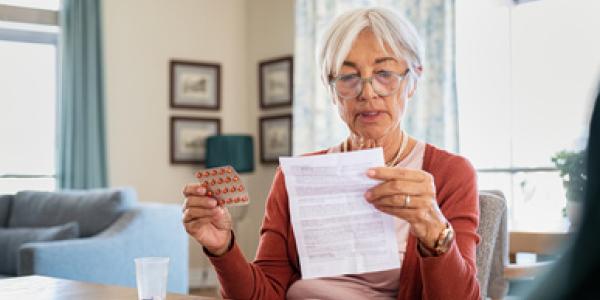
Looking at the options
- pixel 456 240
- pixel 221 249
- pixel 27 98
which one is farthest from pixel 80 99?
pixel 456 240

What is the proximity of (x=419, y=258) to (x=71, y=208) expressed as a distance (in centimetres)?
381

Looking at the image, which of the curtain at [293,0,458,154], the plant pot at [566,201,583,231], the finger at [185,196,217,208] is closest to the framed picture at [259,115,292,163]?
the curtain at [293,0,458,154]

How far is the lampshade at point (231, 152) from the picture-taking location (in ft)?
21.1

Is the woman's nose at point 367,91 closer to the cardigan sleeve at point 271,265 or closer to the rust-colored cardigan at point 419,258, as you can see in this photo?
the rust-colored cardigan at point 419,258

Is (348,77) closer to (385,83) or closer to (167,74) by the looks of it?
(385,83)

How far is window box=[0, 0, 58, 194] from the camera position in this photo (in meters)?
6.15

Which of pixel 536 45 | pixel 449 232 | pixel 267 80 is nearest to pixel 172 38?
pixel 267 80

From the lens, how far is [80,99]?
6277mm

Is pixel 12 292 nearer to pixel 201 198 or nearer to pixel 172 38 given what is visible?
pixel 201 198

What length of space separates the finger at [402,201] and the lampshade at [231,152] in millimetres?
5108

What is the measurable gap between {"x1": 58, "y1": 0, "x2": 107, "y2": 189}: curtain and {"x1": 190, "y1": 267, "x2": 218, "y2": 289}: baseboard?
1.07 metres

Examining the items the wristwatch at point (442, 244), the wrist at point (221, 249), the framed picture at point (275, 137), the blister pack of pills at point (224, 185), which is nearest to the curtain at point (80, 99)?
the framed picture at point (275, 137)

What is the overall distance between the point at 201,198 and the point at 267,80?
17.3 feet

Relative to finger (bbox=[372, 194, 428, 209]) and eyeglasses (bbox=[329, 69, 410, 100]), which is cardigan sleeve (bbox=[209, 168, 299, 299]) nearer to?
eyeglasses (bbox=[329, 69, 410, 100])
